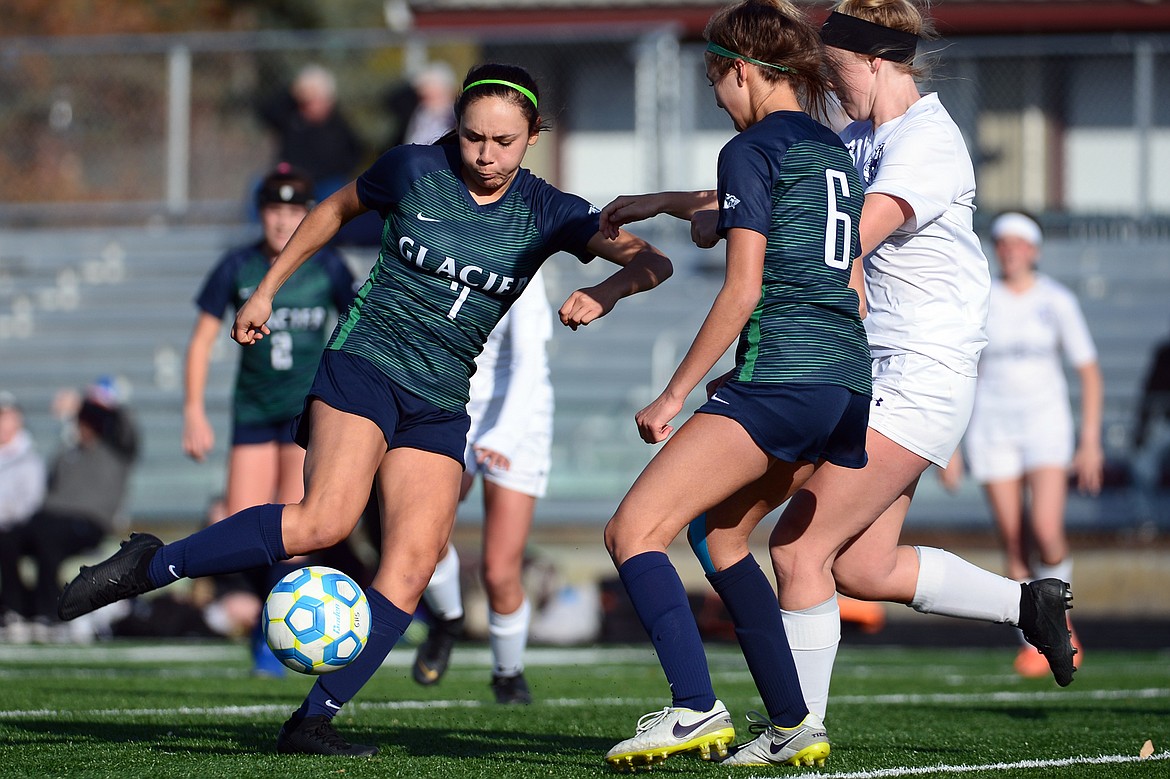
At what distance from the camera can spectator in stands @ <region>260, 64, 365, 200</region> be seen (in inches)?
606

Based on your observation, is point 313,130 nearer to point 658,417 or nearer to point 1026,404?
point 1026,404

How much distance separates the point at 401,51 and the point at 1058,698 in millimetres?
14312

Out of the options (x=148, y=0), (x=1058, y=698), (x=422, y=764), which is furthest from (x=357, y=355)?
(x=148, y=0)

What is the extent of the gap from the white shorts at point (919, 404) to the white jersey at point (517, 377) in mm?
2257

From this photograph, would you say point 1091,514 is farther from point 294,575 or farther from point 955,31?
point 294,575

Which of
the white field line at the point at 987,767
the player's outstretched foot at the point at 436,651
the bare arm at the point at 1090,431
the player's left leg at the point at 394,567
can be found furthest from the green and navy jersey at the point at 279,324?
the bare arm at the point at 1090,431

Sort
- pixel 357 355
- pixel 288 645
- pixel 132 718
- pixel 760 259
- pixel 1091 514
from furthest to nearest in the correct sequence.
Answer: pixel 1091 514
pixel 132 718
pixel 357 355
pixel 288 645
pixel 760 259

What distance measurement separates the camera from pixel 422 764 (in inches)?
177

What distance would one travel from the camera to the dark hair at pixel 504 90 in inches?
182

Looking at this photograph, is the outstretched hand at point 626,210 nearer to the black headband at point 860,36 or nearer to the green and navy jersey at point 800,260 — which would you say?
the green and navy jersey at point 800,260

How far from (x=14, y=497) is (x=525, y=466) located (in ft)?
23.5

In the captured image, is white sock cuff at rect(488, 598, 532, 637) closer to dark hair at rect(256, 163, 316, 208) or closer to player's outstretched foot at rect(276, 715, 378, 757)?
player's outstretched foot at rect(276, 715, 378, 757)

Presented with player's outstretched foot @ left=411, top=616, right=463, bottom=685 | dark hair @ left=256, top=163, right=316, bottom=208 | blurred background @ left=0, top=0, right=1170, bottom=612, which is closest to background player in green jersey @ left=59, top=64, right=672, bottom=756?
player's outstretched foot @ left=411, top=616, right=463, bottom=685

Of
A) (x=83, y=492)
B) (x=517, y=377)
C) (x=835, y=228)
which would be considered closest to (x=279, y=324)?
(x=517, y=377)
